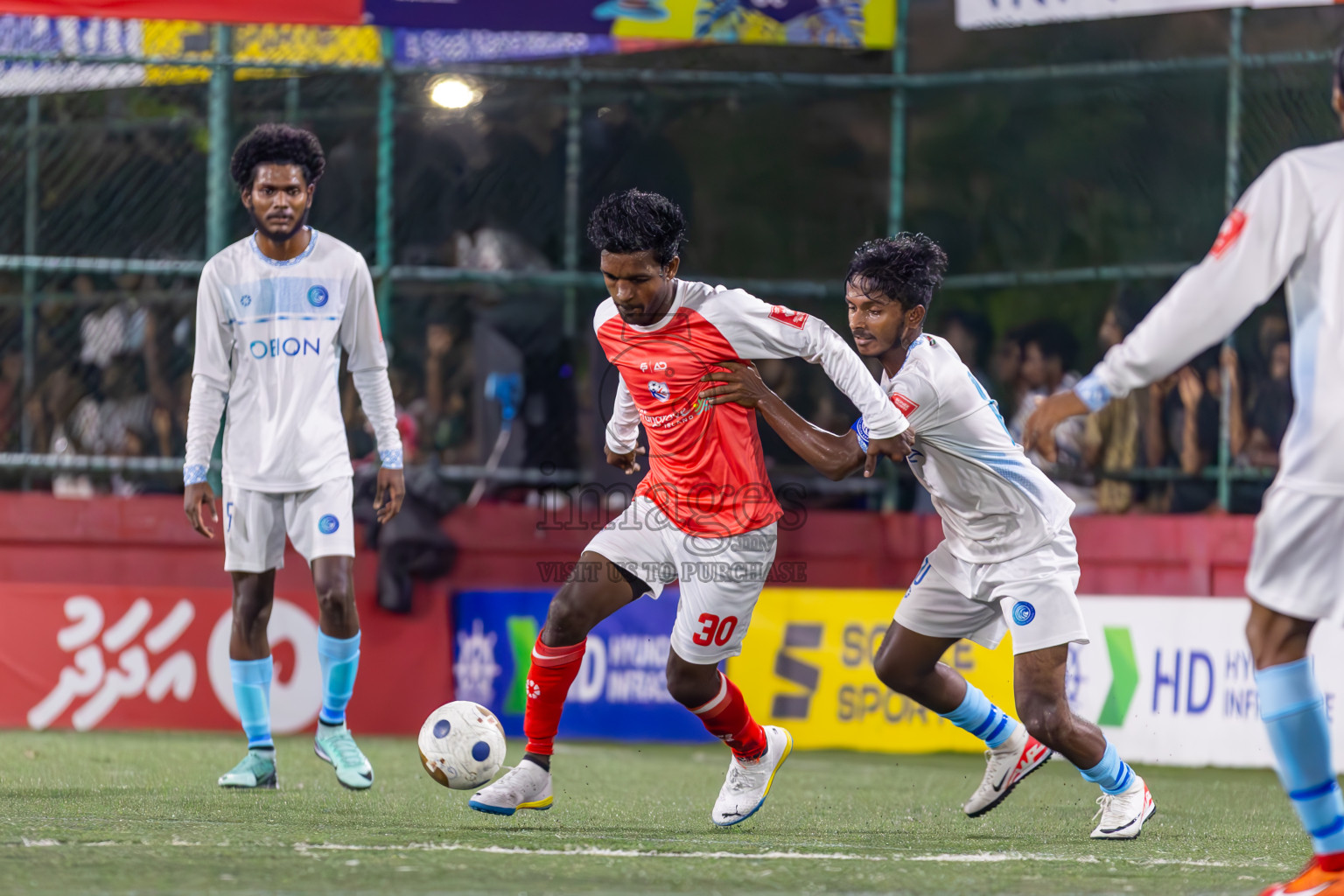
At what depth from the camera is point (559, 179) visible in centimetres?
1024

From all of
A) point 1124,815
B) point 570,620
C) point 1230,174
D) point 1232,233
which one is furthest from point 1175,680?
point 1232,233

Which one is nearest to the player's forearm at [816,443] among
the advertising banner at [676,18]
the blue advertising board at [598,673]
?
the blue advertising board at [598,673]

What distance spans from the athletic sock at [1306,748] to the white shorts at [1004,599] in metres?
1.45

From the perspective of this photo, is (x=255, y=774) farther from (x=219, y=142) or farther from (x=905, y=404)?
(x=219, y=142)

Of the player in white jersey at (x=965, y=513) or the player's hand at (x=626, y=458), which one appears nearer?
the player in white jersey at (x=965, y=513)

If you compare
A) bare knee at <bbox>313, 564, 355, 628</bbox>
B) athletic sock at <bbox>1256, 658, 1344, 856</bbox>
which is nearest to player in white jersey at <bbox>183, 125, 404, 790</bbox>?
bare knee at <bbox>313, 564, 355, 628</bbox>

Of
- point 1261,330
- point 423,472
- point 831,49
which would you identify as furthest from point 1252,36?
point 423,472

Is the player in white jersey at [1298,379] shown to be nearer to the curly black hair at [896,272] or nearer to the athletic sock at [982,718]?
the curly black hair at [896,272]

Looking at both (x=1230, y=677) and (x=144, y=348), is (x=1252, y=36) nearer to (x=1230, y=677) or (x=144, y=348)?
(x=1230, y=677)

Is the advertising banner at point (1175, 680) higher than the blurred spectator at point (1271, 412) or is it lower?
lower

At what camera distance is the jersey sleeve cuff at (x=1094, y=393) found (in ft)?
11.8

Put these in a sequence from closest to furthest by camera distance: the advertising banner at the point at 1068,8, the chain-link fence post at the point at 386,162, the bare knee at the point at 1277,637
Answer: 1. the bare knee at the point at 1277,637
2. the advertising banner at the point at 1068,8
3. the chain-link fence post at the point at 386,162

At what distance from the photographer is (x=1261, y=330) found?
9477mm

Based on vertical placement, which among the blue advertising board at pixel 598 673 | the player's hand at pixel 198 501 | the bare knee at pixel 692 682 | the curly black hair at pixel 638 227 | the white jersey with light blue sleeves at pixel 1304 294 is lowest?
the blue advertising board at pixel 598 673
